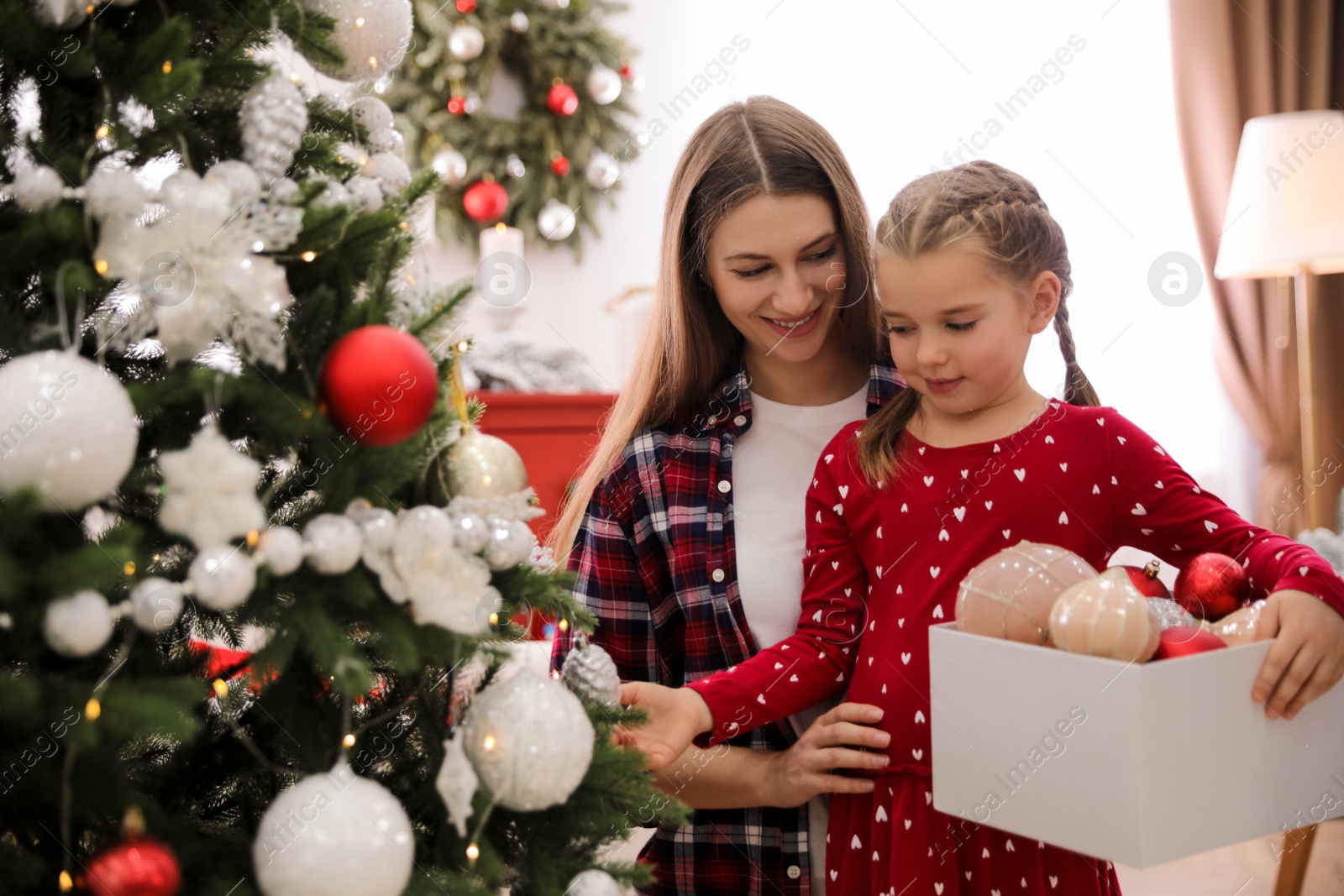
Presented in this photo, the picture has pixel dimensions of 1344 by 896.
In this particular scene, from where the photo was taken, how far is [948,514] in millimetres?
1214

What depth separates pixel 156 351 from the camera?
901mm

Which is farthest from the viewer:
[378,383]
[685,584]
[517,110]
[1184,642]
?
[517,110]

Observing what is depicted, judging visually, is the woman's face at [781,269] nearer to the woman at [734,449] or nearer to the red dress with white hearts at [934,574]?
the woman at [734,449]

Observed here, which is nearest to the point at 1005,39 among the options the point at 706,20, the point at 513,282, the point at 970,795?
the point at 706,20

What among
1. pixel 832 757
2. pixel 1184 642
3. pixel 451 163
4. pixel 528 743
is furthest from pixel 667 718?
pixel 451 163

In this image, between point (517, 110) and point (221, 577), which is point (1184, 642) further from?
point (517, 110)

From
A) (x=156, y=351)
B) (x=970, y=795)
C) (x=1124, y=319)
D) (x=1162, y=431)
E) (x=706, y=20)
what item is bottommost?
(x=1162, y=431)

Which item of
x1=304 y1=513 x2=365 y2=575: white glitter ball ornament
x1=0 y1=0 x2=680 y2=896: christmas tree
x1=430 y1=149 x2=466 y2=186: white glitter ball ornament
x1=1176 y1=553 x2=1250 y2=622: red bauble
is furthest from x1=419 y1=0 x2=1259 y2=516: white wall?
x1=304 y1=513 x2=365 y2=575: white glitter ball ornament

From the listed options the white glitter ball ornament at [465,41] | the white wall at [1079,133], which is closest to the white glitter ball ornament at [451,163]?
the white glitter ball ornament at [465,41]

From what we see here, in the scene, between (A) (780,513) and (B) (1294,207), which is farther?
(B) (1294,207)

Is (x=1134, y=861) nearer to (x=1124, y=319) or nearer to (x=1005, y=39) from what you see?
(x=1124, y=319)

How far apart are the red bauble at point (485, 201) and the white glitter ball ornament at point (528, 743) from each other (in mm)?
3361

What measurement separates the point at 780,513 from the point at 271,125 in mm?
862

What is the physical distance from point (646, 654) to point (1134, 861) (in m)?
0.76
